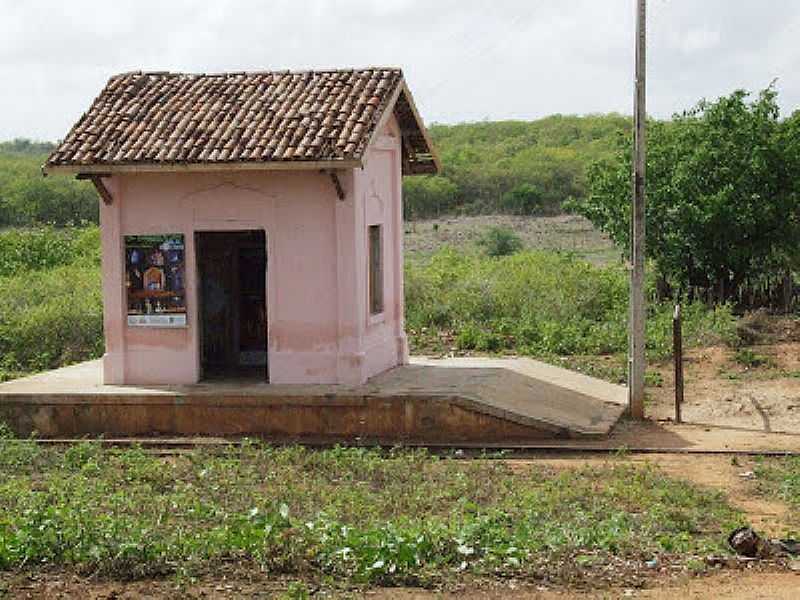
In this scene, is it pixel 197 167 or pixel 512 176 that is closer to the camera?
pixel 197 167

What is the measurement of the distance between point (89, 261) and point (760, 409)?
1751 cm

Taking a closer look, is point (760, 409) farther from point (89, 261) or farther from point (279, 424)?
point (89, 261)

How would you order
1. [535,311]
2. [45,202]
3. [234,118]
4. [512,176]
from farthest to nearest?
[512,176] → [45,202] → [535,311] → [234,118]

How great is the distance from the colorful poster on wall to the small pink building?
0.5 inches

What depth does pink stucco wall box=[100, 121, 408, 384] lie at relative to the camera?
56.8 feet

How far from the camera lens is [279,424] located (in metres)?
17.0

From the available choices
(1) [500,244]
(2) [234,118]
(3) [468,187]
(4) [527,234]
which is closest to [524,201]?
(3) [468,187]

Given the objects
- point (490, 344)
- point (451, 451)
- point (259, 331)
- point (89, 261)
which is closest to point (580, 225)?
point (89, 261)

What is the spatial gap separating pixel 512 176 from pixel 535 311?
31307mm

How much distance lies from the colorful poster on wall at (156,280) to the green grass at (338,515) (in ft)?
8.10

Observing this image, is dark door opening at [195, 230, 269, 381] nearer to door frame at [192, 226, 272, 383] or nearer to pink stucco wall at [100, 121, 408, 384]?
door frame at [192, 226, 272, 383]

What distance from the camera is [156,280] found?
17875 millimetres

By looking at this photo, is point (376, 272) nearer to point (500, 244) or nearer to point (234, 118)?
point (234, 118)

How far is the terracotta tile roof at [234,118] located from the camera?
16906 millimetres
